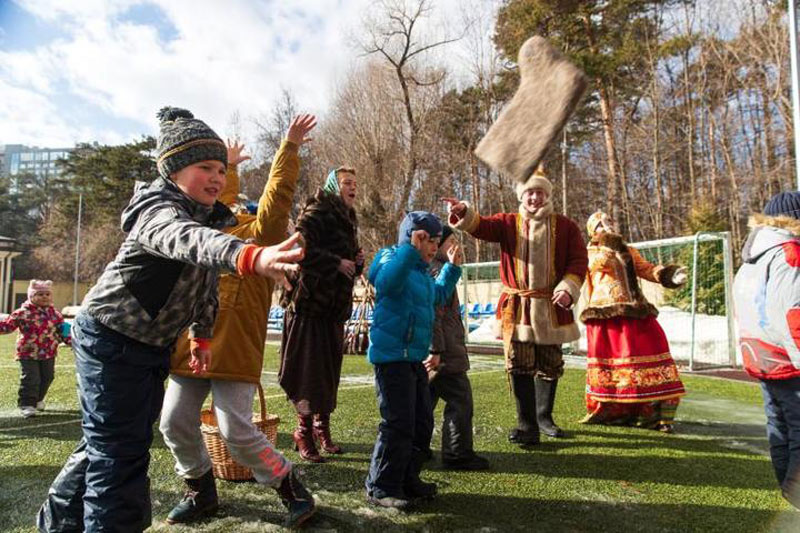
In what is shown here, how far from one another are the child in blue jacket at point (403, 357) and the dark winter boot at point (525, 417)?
114 centimetres

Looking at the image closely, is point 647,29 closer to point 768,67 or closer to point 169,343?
point 768,67

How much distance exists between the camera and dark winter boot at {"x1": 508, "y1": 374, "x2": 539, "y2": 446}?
4.18 metres

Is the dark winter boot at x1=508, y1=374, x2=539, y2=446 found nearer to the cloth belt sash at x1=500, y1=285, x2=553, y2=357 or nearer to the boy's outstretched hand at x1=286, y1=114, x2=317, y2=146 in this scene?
the cloth belt sash at x1=500, y1=285, x2=553, y2=357

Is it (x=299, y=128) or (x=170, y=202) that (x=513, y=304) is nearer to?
(x=299, y=128)

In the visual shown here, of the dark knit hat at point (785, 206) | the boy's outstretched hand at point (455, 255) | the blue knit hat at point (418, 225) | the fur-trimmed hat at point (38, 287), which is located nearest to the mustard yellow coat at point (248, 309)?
the blue knit hat at point (418, 225)

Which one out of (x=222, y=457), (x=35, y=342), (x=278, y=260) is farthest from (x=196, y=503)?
(x=35, y=342)

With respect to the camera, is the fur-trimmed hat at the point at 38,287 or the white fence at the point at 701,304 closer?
the fur-trimmed hat at the point at 38,287

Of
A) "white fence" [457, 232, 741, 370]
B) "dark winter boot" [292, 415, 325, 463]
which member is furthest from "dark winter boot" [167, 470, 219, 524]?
"white fence" [457, 232, 741, 370]

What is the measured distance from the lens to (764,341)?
3057 mm

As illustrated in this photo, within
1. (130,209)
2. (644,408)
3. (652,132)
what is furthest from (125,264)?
(652,132)

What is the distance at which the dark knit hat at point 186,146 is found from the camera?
85.1 inches

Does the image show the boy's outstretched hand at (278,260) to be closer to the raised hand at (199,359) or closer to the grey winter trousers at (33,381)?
the raised hand at (199,359)

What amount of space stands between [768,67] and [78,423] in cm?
2068

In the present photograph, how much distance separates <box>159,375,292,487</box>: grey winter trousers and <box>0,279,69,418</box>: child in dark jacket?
3.41 m
